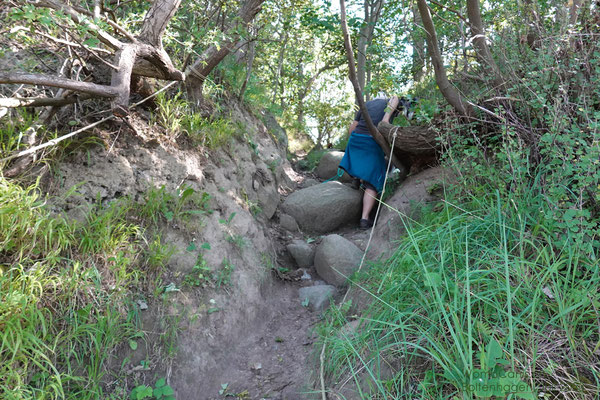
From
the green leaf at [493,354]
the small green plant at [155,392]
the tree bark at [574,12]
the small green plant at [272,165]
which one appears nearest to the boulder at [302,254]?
the small green plant at [272,165]

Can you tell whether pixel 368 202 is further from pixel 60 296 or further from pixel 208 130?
pixel 60 296

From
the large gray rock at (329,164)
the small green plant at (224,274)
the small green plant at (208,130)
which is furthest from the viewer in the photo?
the large gray rock at (329,164)

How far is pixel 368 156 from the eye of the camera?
523 centimetres

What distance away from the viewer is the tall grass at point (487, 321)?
168cm

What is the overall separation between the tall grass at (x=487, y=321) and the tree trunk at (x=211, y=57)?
10.7ft

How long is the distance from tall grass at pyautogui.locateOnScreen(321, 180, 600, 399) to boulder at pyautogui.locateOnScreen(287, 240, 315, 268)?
1764mm

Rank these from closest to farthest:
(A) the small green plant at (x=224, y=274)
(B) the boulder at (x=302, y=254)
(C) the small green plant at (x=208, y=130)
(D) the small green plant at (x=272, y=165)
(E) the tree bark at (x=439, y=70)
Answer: (A) the small green plant at (x=224, y=274) < (E) the tree bark at (x=439, y=70) < (C) the small green plant at (x=208, y=130) < (B) the boulder at (x=302, y=254) < (D) the small green plant at (x=272, y=165)

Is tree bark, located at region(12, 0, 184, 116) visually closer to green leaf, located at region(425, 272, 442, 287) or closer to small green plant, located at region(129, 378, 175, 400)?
small green plant, located at region(129, 378, 175, 400)

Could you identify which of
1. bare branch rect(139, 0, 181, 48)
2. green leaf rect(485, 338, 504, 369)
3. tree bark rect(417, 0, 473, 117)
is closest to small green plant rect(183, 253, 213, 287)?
bare branch rect(139, 0, 181, 48)

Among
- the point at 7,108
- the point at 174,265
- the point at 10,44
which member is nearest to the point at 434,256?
the point at 174,265

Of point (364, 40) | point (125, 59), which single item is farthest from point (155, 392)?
point (364, 40)

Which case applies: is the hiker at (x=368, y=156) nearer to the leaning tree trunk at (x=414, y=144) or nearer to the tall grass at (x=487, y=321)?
the leaning tree trunk at (x=414, y=144)

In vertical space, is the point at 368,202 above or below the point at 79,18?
below

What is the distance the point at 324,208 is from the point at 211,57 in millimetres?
2377
